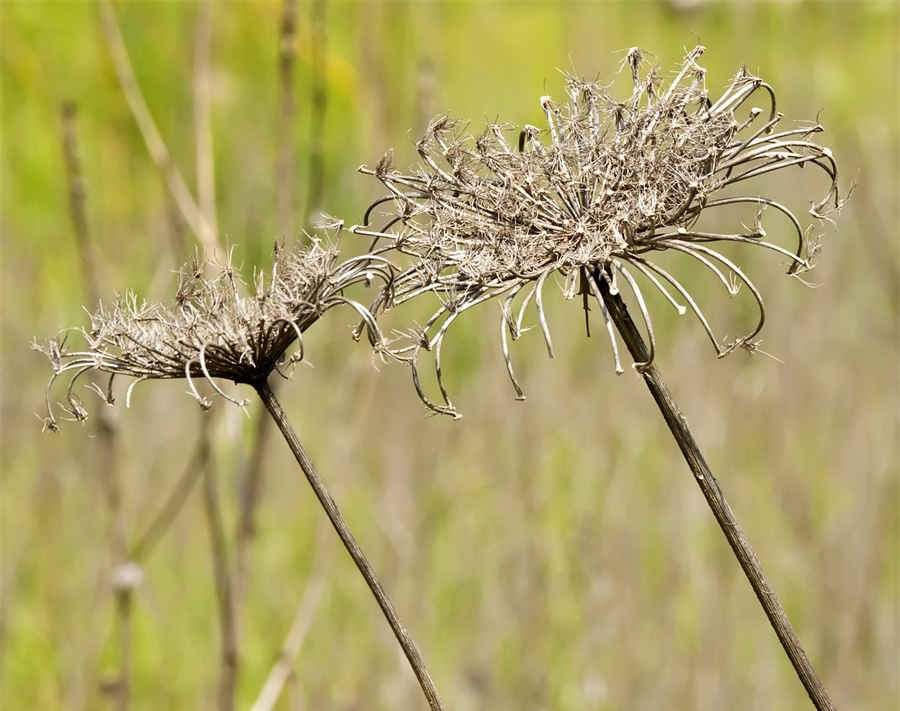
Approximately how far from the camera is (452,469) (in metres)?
4.39

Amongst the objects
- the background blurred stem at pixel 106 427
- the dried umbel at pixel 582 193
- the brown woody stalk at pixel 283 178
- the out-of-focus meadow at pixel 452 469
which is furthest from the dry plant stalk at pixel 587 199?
the out-of-focus meadow at pixel 452 469

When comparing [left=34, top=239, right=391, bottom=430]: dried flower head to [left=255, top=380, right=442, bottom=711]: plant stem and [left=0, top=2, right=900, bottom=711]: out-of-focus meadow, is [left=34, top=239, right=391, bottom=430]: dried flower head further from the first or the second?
[left=0, top=2, right=900, bottom=711]: out-of-focus meadow

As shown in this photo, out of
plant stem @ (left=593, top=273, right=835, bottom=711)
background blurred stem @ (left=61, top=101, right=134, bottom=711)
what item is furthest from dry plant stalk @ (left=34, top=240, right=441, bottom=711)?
background blurred stem @ (left=61, top=101, right=134, bottom=711)

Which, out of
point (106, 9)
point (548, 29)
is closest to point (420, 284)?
point (106, 9)

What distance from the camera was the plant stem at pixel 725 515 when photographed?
3.31 feet

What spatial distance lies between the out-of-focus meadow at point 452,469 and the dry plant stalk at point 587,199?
122 centimetres

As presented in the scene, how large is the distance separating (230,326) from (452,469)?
10.7ft

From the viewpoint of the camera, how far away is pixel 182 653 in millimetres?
3740

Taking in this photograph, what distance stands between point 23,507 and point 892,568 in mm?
2985

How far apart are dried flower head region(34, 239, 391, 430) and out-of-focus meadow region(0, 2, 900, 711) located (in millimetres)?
1199

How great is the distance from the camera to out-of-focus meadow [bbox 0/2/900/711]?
358 centimetres

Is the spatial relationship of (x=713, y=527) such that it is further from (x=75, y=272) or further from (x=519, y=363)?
(x=75, y=272)

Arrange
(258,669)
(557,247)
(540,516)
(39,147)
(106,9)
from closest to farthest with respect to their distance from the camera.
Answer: (557,247) < (106,9) < (258,669) < (540,516) < (39,147)

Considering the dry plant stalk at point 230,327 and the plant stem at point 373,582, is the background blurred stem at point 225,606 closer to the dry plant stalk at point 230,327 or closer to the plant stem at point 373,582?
the dry plant stalk at point 230,327
